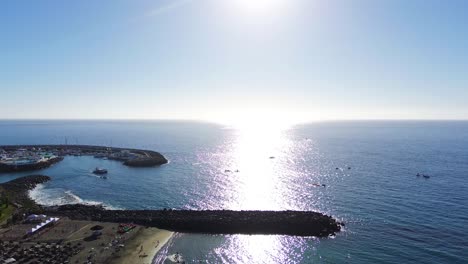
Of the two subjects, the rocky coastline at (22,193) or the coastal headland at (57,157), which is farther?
the coastal headland at (57,157)

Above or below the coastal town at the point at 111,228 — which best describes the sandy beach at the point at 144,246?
below

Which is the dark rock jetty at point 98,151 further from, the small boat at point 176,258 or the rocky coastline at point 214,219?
the small boat at point 176,258

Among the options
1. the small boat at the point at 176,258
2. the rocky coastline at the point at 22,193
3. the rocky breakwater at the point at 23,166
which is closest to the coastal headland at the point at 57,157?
the rocky breakwater at the point at 23,166

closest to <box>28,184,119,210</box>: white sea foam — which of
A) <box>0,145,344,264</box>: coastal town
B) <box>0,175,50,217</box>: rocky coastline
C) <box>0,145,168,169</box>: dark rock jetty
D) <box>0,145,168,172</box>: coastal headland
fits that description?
<box>0,175,50,217</box>: rocky coastline

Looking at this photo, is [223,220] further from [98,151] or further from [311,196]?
[98,151]

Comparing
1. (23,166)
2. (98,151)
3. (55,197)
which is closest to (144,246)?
(55,197)

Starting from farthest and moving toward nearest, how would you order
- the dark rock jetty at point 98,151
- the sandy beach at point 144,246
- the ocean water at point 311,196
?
the dark rock jetty at point 98,151, the ocean water at point 311,196, the sandy beach at point 144,246

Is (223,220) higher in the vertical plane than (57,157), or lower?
lower

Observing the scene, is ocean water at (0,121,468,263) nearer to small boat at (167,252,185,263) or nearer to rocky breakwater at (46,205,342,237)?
small boat at (167,252,185,263)
